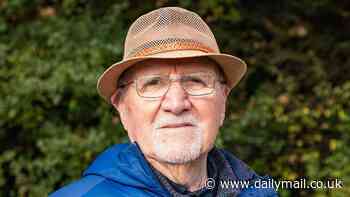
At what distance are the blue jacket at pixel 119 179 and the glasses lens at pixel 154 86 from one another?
23cm

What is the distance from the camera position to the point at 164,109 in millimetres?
2352

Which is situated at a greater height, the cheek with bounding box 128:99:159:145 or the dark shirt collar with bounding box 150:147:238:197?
the cheek with bounding box 128:99:159:145

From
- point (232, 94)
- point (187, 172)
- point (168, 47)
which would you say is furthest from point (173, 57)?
point (232, 94)

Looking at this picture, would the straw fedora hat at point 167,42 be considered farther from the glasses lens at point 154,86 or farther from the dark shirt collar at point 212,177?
the dark shirt collar at point 212,177

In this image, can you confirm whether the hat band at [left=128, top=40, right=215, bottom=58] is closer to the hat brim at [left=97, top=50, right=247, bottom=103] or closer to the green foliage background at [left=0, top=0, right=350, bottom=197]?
the hat brim at [left=97, top=50, right=247, bottom=103]

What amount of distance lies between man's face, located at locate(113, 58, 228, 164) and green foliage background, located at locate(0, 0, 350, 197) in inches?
89.4

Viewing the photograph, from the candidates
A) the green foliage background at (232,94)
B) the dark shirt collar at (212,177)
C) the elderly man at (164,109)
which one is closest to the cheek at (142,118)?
the elderly man at (164,109)

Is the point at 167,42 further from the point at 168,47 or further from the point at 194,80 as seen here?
the point at 194,80

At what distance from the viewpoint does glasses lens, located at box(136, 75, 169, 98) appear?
2357 mm

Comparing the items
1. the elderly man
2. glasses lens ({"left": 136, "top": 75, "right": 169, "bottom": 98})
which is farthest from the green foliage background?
glasses lens ({"left": 136, "top": 75, "right": 169, "bottom": 98})

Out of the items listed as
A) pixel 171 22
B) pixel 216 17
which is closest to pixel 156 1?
pixel 216 17

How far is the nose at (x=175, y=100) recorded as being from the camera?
7.64ft

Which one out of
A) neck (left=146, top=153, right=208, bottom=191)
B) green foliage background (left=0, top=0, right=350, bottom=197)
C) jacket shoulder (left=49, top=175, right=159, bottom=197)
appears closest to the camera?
jacket shoulder (left=49, top=175, right=159, bottom=197)

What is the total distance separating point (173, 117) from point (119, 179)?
291 millimetres
